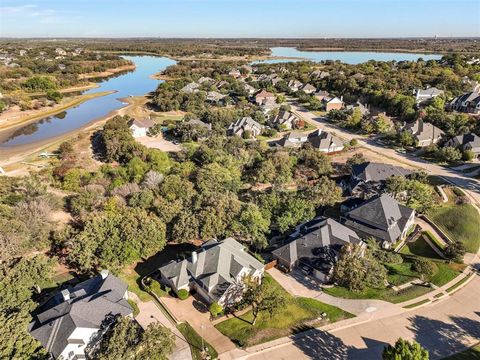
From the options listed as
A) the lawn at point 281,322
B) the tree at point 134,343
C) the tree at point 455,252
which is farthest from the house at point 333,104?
the tree at point 134,343

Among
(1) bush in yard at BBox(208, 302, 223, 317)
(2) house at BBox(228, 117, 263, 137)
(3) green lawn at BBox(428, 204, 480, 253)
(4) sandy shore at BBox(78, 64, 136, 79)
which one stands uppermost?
(4) sandy shore at BBox(78, 64, 136, 79)

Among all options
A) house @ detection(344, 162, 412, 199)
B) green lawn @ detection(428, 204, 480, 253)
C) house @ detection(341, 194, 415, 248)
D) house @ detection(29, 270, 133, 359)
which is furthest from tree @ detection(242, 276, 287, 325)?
house @ detection(344, 162, 412, 199)

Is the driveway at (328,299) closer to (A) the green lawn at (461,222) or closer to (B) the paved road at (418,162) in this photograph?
(A) the green lawn at (461,222)

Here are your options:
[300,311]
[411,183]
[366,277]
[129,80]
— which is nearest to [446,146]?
[411,183]

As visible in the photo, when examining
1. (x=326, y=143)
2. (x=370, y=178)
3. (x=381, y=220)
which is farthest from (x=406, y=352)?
(x=326, y=143)

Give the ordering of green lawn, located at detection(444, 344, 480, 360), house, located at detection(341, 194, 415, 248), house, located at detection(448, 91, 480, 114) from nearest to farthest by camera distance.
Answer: green lawn, located at detection(444, 344, 480, 360) < house, located at detection(341, 194, 415, 248) < house, located at detection(448, 91, 480, 114)

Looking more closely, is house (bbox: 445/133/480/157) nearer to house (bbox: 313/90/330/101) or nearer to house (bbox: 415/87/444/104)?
house (bbox: 415/87/444/104)
